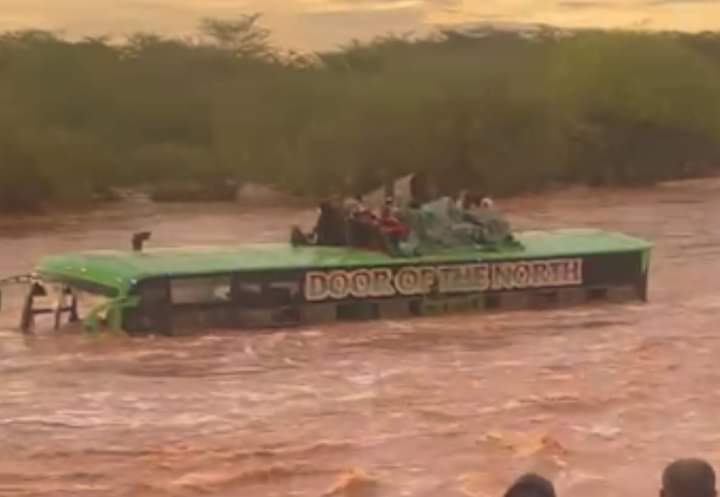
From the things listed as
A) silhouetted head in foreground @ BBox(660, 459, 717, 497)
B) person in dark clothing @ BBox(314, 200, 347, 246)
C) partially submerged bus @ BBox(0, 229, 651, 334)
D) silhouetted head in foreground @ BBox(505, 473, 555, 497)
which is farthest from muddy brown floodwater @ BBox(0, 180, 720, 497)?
silhouetted head in foreground @ BBox(505, 473, 555, 497)

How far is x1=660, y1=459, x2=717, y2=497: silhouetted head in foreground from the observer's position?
6.71 metres

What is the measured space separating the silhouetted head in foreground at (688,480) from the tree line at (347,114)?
3396cm

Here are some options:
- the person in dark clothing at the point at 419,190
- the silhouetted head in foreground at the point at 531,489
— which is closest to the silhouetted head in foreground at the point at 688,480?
the silhouetted head in foreground at the point at 531,489

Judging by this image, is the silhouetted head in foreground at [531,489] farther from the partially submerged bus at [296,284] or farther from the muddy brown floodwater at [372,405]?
the partially submerged bus at [296,284]

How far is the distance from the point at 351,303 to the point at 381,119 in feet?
89.7

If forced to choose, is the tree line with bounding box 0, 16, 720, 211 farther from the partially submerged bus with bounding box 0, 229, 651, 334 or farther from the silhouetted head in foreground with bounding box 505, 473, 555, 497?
the silhouetted head in foreground with bounding box 505, 473, 555, 497

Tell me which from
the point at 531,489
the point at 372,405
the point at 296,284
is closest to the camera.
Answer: the point at 531,489

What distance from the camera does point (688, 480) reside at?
6.73 meters

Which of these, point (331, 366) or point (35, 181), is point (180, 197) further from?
point (331, 366)

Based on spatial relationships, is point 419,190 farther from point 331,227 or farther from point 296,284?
point 296,284

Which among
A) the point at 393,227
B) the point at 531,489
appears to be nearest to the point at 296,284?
the point at 393,227

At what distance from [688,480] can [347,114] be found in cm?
4155

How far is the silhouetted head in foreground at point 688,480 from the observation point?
22.0 ft

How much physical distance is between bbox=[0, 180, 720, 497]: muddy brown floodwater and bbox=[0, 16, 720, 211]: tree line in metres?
21.4
